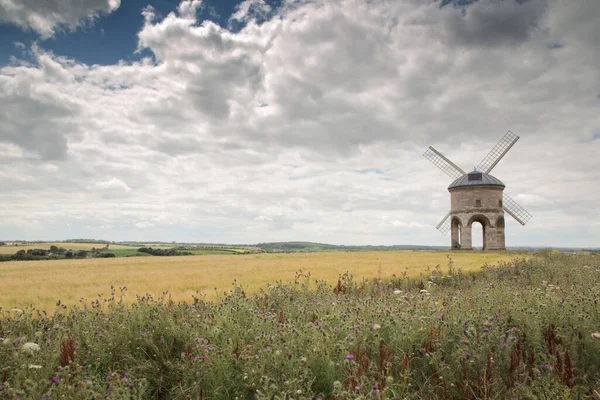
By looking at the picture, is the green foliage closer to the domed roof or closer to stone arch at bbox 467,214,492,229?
stone arch at bbox 467,214,492,229

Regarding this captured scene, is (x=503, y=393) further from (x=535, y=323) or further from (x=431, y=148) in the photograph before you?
(x=431, y=148)

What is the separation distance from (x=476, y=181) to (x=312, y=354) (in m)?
43.5

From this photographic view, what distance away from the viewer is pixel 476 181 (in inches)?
1671

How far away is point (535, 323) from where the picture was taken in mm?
5434

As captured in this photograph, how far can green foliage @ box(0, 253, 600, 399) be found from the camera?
13.0 ft

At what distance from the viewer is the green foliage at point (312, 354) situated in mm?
3947

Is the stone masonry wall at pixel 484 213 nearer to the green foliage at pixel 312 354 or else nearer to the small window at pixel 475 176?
the small window at pixel 475 176

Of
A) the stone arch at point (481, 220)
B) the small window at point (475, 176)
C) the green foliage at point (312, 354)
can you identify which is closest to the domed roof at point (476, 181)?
the small window at point (475, 176)

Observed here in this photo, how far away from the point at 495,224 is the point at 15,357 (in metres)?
45.2

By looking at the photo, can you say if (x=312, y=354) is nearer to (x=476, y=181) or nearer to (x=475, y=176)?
(x=476, y=181)

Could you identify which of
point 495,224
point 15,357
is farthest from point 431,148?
point 15,357

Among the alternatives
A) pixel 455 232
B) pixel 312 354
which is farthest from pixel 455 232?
pixel 312 354

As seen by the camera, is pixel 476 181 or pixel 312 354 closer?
pixel 312 354

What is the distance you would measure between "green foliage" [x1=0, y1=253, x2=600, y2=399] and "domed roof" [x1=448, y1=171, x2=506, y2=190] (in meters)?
38.4
